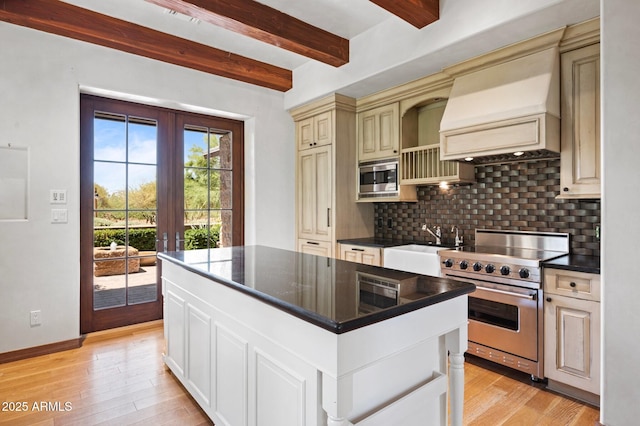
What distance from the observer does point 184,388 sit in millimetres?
2438

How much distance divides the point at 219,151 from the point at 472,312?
3311 mm

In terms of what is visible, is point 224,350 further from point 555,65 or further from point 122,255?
point 555,65

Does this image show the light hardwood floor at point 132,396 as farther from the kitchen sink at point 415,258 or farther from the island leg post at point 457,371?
the kitchen sink at point 415,258

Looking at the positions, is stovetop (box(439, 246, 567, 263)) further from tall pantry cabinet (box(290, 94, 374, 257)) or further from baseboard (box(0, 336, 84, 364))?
baseboard (box(0, 336, 84, 364))

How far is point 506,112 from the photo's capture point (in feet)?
8.67

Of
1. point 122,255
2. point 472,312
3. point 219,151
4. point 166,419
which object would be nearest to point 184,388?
point 166,419

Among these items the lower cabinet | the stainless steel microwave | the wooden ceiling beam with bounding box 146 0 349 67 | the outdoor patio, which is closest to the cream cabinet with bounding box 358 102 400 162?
the stainless steel microwave

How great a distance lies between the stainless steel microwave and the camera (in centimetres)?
379

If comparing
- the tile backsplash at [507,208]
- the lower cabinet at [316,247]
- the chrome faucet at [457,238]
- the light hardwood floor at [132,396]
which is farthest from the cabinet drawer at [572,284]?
the lower cabinet at [316,247]

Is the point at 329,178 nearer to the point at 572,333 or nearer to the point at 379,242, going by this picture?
the point at 379,242

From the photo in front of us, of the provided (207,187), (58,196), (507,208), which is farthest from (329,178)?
(58,196)

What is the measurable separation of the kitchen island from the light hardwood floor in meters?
0.41

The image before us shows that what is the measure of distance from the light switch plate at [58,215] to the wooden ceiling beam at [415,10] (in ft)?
10.3

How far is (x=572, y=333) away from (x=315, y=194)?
9.28 ft
